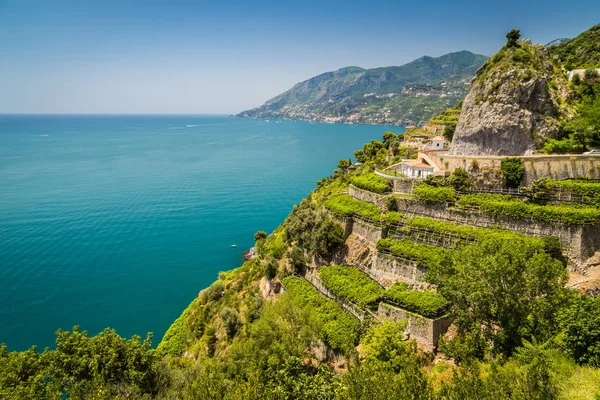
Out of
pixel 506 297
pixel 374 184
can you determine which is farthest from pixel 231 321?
pixel 506 297

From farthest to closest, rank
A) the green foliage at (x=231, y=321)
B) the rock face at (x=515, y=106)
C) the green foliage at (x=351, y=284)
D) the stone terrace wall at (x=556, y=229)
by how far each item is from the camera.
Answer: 1. the green foliage at (x=231, y=321)
2. the rock face at (x=515, y=106)
3. the green foliage at (x=351, y=284)
4. the stone terrace wall at (x=556, y=229)

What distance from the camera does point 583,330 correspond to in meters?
17.0

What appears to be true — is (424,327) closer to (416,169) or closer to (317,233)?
(317,233)

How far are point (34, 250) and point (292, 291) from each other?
2262 inches

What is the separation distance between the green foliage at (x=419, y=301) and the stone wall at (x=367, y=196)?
1153 cm

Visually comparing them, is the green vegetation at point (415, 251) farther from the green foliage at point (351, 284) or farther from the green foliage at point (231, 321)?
the green foliage at point (231, 321)

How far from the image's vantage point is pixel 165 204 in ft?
298

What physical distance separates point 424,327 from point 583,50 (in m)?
73.3

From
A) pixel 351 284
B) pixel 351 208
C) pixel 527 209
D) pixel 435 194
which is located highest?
pixel 435 194

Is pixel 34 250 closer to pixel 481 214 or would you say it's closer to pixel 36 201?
pixel 36 201

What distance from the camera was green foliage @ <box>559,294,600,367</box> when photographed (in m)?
16.7

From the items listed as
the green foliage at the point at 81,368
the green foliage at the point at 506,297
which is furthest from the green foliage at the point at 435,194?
the green foliage at the point at 81,368

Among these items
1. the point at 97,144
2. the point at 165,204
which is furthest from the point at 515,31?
the point at 97,144

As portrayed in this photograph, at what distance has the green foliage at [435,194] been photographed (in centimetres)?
3197
